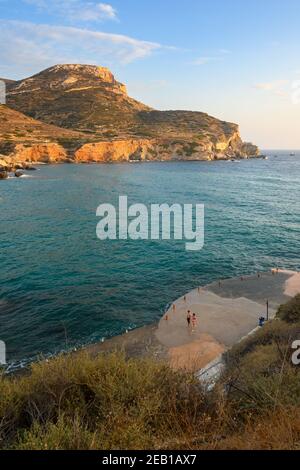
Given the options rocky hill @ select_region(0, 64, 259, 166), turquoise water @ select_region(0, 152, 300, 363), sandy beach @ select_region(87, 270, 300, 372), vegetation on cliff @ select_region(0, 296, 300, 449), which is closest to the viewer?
vegetation on cliff @ select_region(0, 296, 300, 449)

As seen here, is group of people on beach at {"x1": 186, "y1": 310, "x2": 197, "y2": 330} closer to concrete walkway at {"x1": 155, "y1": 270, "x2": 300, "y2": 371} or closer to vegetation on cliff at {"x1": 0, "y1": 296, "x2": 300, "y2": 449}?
concrete walkway at {"x1": 155, "y1": 270, "x2": 300, "y2": 371}

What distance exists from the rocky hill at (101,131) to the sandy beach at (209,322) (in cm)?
9612

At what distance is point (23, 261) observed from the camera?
2880cm

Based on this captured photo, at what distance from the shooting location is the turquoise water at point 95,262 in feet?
64.0

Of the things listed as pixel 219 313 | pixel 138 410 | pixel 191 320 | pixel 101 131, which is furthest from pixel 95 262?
pixel 101 131

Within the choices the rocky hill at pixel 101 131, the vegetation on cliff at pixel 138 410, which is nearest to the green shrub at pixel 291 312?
the vegetation on cliff at pixel 138 410

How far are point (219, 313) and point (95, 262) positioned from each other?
1263 cm

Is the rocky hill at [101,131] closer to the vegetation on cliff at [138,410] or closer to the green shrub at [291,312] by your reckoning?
the green shrub at [291,312]

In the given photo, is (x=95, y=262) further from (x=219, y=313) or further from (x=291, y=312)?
(x=291, y=312)

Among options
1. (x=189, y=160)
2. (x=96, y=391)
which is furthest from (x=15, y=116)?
(x=96, y=391)

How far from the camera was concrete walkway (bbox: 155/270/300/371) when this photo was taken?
1711 cm

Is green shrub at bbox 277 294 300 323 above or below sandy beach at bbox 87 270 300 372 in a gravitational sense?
above

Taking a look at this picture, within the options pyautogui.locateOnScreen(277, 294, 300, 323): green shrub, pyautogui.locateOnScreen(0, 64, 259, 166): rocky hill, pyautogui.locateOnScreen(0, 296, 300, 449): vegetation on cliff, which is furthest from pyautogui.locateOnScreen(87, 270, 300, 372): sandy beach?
pyautogui.locateOnScreen(0, 64, 259, 166): rocky hill
